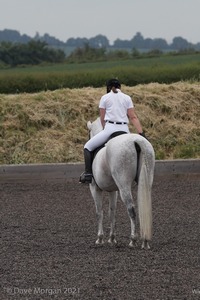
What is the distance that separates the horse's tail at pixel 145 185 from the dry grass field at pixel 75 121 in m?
8.43

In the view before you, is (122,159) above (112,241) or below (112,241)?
above

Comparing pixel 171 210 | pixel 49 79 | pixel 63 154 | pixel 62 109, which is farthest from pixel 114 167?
pixel 49 79

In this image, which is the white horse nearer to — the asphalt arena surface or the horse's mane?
the asphalt arena surface

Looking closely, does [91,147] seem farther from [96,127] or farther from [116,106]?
[116,106]

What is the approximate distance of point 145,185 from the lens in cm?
1041

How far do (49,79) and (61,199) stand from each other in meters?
11.6

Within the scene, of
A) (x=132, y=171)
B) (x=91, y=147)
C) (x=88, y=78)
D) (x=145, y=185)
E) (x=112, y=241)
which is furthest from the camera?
(x=88, y=78)

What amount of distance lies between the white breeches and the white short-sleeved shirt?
75 millimetres

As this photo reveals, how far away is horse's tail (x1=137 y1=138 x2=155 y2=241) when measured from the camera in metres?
10.2

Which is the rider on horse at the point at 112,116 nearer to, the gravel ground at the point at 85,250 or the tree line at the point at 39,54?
the gravel ground at the point at 85,250

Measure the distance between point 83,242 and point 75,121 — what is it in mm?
9562

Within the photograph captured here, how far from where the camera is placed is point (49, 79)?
26.7 meters

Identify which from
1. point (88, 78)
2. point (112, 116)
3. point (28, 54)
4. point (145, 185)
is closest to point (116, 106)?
point (112, 116)

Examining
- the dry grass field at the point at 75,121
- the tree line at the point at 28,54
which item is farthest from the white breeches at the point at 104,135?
the tree line at the point at 28,54
